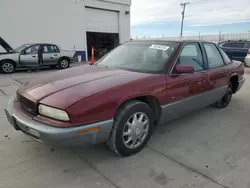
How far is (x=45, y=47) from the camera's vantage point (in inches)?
401

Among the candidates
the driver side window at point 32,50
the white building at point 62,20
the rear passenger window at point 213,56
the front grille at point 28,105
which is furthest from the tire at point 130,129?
the white building at point 62,20

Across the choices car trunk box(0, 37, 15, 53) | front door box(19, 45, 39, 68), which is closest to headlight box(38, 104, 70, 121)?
front door box(19, 45, 39, 68)

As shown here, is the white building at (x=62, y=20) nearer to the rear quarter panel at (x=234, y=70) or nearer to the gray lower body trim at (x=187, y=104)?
the rear quarter panel at (x=234, y=70)

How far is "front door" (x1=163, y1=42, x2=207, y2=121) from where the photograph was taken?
9.48ft

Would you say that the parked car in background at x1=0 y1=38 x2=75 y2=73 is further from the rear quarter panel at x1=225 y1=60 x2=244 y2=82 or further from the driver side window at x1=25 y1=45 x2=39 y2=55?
the rear quarter panel at x1=225 y1=60 x2=244 y2=82

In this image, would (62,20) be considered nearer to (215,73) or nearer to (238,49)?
(238,49)

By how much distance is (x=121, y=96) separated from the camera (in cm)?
228

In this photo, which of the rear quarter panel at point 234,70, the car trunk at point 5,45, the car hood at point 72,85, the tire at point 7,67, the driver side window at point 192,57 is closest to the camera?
the car hood at point 72,85

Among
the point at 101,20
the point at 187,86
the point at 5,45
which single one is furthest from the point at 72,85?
the point at 101,20

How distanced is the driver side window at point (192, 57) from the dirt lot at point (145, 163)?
1.11 meters

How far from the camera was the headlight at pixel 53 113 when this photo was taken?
6.55 ft

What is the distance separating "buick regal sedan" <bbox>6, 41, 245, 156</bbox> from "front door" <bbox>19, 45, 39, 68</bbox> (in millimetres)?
7424

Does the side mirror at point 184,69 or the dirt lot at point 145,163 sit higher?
the side mirror at point 184,69

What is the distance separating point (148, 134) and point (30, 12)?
11.9 metres
